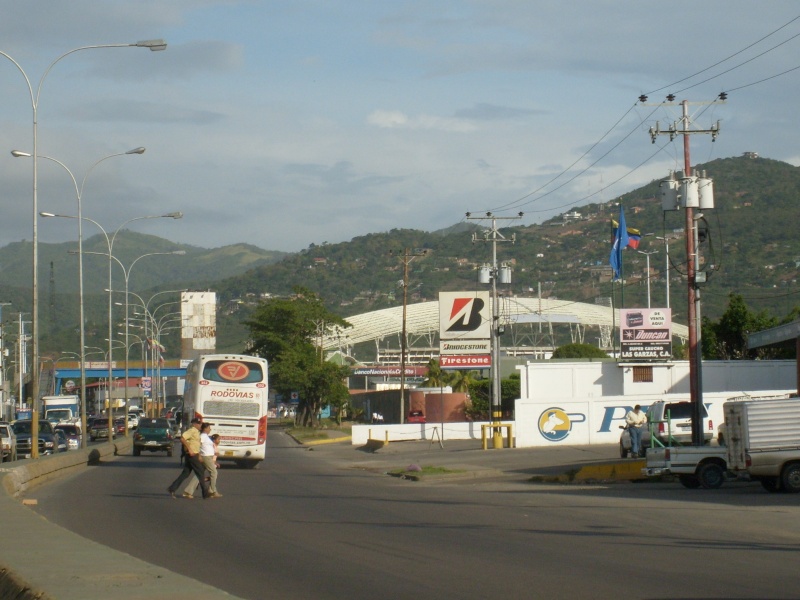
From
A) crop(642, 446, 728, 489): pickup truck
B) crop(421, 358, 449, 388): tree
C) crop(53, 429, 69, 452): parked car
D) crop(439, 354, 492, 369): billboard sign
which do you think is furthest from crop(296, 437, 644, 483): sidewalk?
crop(421, 358, 449, 388): tree

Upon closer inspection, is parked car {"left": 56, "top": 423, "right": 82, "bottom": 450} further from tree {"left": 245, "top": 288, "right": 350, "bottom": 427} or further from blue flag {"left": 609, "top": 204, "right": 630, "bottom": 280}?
tree {"left": 245, "top": 288, "right": 350, "bottom": 427}

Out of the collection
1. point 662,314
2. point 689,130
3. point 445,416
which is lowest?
point 445,416

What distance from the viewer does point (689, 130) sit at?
3250cm

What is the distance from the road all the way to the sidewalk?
1826mm

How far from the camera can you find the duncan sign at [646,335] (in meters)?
55.0

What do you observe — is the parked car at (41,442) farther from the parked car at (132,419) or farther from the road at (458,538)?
the parked car at (132,419)

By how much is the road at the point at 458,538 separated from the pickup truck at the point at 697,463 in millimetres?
381

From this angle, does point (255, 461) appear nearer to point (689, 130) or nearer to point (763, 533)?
point (689, 130)

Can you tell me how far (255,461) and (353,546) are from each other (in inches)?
901

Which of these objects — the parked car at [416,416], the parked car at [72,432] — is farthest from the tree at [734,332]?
the parked car at [72,432]

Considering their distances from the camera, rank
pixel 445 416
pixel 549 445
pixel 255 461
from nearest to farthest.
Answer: pixel 255 461
pixel 549 445
pixel 445 416

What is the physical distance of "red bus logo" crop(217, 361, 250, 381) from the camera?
3347 cm

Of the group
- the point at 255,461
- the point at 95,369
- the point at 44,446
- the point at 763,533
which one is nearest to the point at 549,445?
the point at 255,461

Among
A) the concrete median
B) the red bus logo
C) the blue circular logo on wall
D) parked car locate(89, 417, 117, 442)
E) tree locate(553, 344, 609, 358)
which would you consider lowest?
parked car locate(89, 417, 117, 442)
